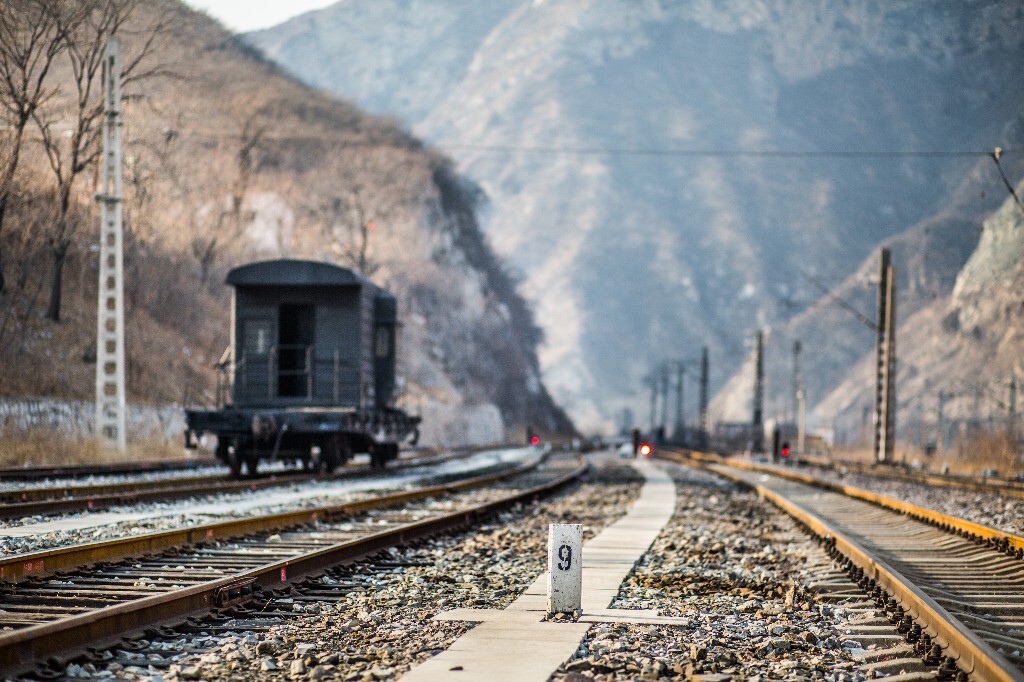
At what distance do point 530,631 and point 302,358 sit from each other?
68.6ft

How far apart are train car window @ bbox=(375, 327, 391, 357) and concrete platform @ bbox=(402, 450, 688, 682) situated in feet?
54.2

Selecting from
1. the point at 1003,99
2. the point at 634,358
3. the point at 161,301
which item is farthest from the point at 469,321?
the point at 1003,99

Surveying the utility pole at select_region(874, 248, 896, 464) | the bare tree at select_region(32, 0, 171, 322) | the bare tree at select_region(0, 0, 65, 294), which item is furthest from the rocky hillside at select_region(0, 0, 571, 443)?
the utility pole at select_region(874, 248, 896, 464)

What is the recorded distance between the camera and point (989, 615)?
A: 9.18 metres

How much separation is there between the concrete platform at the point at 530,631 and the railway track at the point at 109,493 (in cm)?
716

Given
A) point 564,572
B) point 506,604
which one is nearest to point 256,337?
point 506,604

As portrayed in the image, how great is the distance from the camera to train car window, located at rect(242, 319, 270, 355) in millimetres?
27047

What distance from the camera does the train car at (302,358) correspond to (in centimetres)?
2628

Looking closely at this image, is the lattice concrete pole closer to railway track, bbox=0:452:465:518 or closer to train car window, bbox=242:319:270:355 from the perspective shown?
railway track, bbox=0:452:465:518

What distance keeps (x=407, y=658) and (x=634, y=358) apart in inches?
7310

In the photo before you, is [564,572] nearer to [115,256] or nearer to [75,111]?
[115,256]

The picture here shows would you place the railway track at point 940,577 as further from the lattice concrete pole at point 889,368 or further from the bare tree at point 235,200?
the bare tree at point 235,200

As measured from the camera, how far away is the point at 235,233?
63.8 m

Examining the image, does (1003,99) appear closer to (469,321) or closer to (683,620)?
(469,321)
